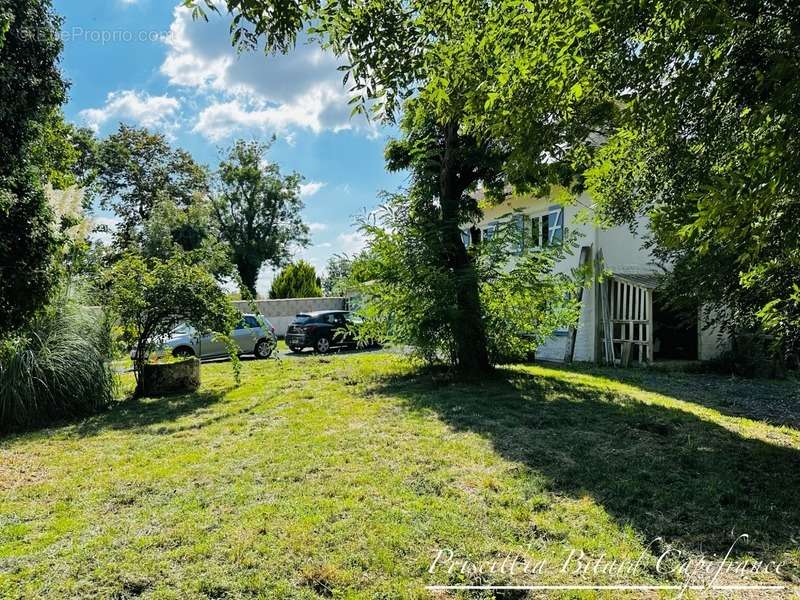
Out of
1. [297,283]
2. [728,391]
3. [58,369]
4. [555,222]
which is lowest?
[728,391]

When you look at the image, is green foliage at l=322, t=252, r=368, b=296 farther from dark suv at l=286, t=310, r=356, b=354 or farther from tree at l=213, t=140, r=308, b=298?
tree at l=213, t=140, r=308, b=298

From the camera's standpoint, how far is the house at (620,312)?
1288 centimetres

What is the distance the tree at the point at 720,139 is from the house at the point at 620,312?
7562mm

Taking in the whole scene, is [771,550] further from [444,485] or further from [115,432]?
[115,432]

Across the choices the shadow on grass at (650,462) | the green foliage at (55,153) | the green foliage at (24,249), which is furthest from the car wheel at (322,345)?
the green foliage at (24,249)

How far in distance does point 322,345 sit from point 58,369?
36.4 ft

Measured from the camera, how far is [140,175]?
30000mm

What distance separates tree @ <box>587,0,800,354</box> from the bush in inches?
275

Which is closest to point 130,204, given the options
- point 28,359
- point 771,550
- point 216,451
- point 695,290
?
point 28,359

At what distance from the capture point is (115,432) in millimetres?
6172

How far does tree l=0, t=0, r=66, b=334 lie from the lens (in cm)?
457

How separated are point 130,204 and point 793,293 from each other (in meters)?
33.1

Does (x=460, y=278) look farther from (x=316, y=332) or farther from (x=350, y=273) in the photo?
(x=316, y=332)

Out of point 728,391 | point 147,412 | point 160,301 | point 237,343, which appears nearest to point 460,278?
point 160,301
